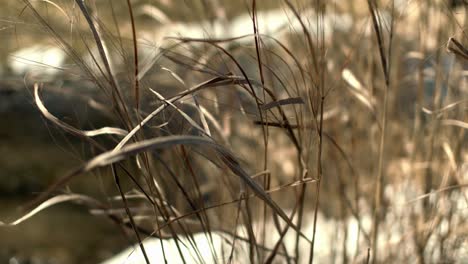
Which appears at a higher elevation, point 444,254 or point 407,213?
point 407,213

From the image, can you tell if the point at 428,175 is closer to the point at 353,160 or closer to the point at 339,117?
the point at 353,160

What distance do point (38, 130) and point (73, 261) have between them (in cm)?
74

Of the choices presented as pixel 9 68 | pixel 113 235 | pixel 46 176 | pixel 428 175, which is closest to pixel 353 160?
pixel 428 175

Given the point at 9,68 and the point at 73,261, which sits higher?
the point at 9,68

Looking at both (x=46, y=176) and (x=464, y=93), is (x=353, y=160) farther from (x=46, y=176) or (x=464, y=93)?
(x=46, y=176)

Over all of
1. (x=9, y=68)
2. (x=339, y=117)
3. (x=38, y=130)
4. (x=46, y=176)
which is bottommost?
(x=339, y=117)

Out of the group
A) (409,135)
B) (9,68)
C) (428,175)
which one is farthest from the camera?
→ (9,68)

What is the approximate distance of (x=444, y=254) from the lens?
4.11 feet

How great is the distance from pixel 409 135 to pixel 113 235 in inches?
61.4

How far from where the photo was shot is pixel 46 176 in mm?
3375

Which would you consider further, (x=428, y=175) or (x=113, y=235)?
(x=113, y=235)

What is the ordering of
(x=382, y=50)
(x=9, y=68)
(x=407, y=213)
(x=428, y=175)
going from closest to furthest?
(x=382, y=50), (x=428, y=175), (x=407, y=213), (x=9, y=68)

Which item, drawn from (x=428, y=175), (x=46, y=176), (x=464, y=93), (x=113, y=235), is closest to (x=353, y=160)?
(x=428, y=175)

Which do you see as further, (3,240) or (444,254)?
(3,240)
